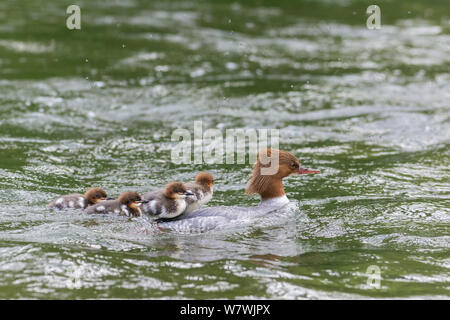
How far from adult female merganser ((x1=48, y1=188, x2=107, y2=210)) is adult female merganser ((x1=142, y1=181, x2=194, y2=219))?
1.83 feet

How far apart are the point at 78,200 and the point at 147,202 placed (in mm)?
766

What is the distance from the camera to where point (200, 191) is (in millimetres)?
7684

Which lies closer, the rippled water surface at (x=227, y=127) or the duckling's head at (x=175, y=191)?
the rippled water surface at (x=227, y=127)

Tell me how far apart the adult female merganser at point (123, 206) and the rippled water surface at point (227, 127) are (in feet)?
0.30

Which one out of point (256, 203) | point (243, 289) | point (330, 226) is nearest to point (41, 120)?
point (256, 203)

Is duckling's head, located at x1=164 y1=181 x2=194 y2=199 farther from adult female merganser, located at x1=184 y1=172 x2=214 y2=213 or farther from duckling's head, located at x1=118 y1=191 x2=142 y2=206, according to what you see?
duckling's head, located at x1=118 y1=191 x2=142 y2=206

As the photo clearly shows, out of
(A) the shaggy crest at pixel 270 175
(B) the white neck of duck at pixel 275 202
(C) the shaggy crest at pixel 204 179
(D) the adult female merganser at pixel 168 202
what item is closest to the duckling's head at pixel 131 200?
(D) the adult female merganser at pixel 168 202

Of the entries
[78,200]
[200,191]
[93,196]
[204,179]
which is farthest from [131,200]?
[204,179]

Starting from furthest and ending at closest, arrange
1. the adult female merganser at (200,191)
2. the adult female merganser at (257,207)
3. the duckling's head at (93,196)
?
the duckling's head at (93,196)
the adult female merganser at (200,191)
the adult female merganser at (257,207)

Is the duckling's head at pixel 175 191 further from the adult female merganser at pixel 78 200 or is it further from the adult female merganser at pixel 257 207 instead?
the adult female merganser at pixel 78 200

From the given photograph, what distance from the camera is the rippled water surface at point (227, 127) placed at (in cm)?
629

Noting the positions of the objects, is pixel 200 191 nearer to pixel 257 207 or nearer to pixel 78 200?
pixel 257 207

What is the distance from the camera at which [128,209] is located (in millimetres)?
7406
